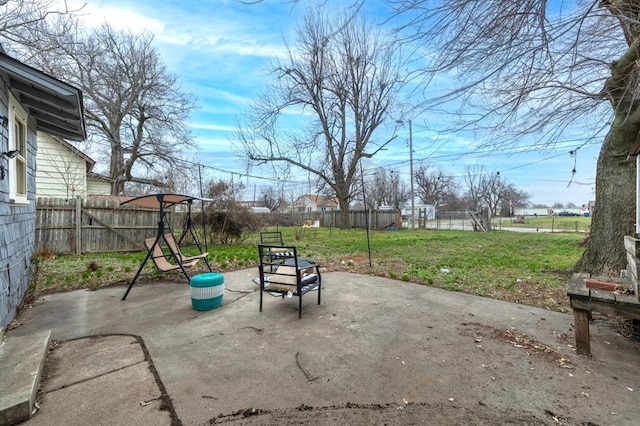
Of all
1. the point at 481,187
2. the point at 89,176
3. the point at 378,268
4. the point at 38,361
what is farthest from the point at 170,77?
the point at 481,187

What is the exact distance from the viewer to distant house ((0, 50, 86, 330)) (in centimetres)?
304

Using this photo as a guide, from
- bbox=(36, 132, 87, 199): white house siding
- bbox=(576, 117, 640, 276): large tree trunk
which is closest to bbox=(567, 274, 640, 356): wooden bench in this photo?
bbox=(576, 117, 640, 276): large tree trunk

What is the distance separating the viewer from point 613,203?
493 centimetres

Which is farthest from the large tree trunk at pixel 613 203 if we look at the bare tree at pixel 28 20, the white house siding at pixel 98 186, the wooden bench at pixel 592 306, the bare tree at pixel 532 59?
the white house siding at pixel 98 186

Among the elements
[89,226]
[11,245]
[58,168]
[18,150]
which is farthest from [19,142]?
[58,168]

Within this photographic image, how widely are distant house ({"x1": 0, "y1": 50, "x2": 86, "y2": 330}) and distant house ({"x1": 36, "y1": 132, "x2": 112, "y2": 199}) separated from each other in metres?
7.60

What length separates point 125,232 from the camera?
8.98m

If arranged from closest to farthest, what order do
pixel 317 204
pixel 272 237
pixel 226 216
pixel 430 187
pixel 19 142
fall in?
pixel 19 142 → pixel 272 237 → pixel 226 216 → pixel 317 204 → pixel 430 187

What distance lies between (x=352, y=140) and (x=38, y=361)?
1820 centimetres

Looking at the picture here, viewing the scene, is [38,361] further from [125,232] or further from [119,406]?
[125,232]

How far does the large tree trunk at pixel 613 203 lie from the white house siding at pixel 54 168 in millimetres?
14933

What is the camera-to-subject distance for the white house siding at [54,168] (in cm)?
1107

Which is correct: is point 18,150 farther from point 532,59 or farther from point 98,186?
A: point 98,186

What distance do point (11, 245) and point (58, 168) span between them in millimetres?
10332
